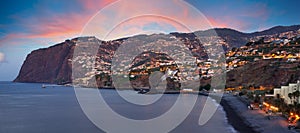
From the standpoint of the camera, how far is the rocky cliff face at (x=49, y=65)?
545ft

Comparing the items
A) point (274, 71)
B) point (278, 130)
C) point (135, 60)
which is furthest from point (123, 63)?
point (278, 130)

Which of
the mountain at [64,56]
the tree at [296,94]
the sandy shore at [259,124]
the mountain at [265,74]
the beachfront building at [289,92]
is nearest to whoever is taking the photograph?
the sandy shore at [259,124]

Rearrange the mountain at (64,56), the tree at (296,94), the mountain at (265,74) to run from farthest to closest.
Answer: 1. the mountain at (64,56)
2. the mountain at (265,74)
3. the tree at (296,94)

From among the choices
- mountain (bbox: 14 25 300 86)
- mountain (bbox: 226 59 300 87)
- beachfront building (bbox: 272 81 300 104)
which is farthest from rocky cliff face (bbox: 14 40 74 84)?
beachfront building (bbox: 272 81 300 104)

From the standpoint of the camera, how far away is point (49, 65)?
17612cm

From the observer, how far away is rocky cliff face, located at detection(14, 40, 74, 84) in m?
166

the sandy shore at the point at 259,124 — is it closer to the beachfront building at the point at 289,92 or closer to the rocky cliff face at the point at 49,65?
the beachfront building at the point at 289,92

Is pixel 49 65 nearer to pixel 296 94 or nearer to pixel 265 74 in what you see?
pixel 265 74

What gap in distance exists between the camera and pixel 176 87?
83.8 m

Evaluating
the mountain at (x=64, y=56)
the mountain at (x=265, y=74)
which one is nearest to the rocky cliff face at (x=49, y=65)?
the mountain at (x=64, y=56)

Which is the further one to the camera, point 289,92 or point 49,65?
point 49,65

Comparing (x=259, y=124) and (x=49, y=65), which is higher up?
(x=49, y=65)

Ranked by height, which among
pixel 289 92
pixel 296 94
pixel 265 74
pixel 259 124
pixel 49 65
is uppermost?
pixel 49 65

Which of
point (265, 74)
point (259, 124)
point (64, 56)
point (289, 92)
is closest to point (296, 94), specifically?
point (289, 92)
